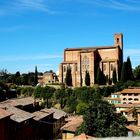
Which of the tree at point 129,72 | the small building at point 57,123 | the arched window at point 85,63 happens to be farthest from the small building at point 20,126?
the arched window at point 85,63

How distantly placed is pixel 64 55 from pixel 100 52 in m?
11.3

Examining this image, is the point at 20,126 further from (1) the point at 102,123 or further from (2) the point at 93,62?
(2) the point at 93,62

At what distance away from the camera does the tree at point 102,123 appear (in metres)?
36.0

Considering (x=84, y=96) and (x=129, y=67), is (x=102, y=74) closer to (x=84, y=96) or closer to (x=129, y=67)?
(x=129, y=67)

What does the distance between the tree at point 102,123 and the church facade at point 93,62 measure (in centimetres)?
5997

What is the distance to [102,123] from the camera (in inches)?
1449

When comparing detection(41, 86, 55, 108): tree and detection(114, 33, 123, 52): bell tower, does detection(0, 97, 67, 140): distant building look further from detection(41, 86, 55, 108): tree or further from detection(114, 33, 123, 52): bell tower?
detection(114, 33, 123, 52): bell tower

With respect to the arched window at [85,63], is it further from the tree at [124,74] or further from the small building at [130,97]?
the small building at [130,97]

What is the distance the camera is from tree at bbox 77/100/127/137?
3600cm

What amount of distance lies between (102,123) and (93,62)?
216 feet

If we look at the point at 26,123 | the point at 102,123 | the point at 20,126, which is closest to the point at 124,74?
the point at 102,123

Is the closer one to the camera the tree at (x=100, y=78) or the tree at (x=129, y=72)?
the tree at (x=129, y=72)

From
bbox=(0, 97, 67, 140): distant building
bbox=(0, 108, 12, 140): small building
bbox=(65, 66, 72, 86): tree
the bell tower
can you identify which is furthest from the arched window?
bbox=(0, 108, 12, 140): small building

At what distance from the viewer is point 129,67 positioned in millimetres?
95312
